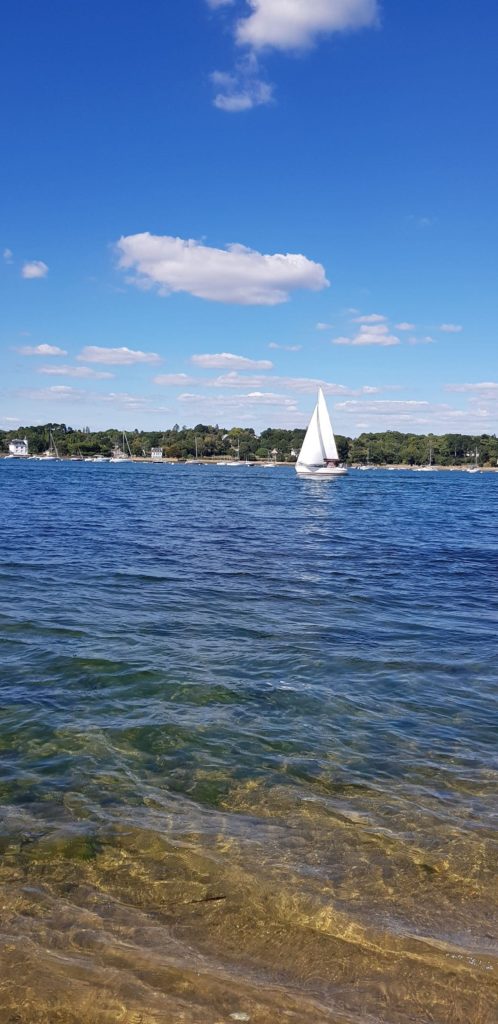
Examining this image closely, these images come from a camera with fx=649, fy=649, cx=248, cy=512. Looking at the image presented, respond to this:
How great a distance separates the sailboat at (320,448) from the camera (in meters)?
111

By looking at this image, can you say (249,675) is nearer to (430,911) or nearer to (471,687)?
(471,687)

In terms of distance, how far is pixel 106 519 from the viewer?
39.1m

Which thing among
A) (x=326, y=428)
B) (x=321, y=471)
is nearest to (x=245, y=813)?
(x=326, y=428)

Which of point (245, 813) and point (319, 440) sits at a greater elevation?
point (319, 440)

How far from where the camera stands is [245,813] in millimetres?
6359

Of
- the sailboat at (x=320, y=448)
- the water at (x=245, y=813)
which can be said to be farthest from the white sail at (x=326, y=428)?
the water at (x=245, y=813)

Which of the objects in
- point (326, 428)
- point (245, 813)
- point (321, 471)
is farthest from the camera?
point (321, 471)

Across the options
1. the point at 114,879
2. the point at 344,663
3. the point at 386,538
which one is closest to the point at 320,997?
the point at 114,879

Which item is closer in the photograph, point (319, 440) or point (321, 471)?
point (319, 440)

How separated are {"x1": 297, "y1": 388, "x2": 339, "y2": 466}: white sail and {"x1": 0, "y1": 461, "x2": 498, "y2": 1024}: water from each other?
97585mm

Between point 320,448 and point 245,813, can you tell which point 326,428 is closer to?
point 320,448

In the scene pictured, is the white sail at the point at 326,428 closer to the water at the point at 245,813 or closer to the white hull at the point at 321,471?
the white hull at the point at 321,471

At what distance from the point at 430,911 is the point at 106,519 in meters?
35.6

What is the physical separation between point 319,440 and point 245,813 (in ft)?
363
